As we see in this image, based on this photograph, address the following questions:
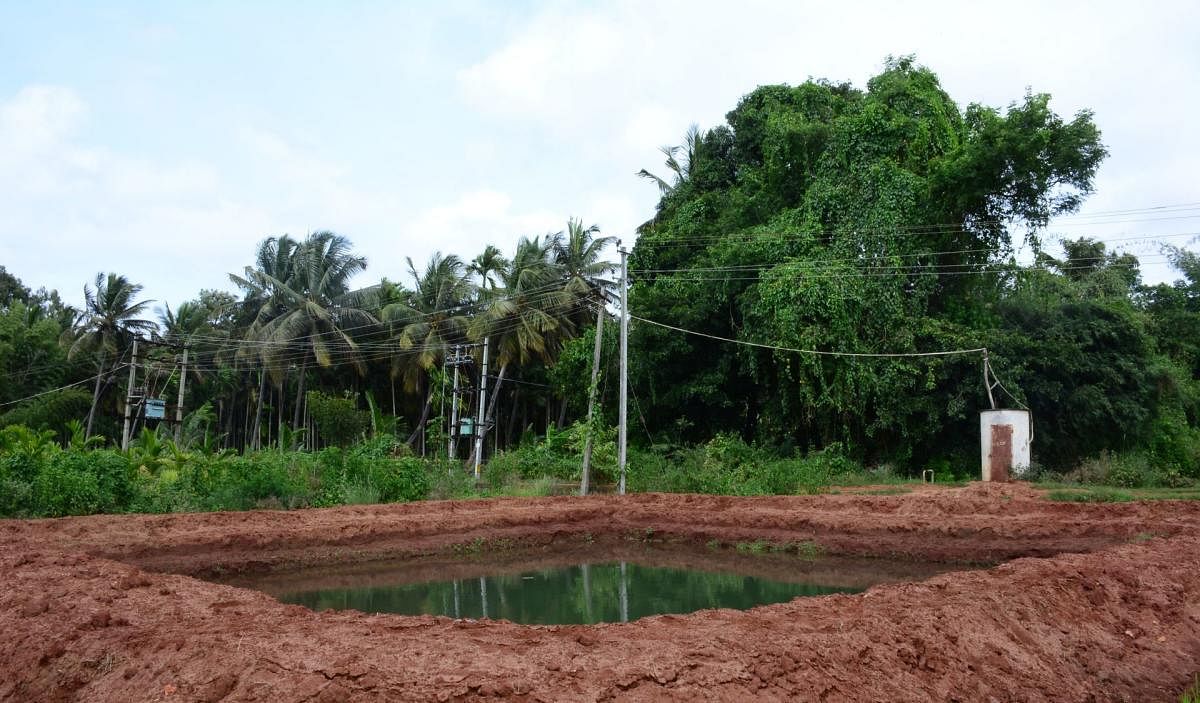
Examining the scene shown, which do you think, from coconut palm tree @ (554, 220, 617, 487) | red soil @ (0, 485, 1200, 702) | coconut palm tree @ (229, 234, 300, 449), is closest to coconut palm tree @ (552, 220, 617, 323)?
coconut palm tree @ (554, 220, 617, 487)

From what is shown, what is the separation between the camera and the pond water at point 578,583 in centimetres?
1005

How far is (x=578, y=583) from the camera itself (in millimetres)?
12016

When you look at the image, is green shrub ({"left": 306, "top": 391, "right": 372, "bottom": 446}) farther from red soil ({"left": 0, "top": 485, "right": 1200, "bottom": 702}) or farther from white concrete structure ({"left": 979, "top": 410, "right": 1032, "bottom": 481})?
white concrete structure ({"left": 979, "top": 410, "right": 1032, "bottom": 481})

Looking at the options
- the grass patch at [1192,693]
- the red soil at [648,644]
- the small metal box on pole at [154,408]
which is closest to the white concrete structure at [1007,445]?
the red soil at [648,644]

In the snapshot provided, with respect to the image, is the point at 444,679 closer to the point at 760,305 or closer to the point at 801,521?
the point at 801,521

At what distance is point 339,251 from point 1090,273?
33126 mm

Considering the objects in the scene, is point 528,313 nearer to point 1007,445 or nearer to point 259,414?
point 259,414

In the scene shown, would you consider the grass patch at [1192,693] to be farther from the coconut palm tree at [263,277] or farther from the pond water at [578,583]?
the coconut palm tree at [263,277]

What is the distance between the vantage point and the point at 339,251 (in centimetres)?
3875

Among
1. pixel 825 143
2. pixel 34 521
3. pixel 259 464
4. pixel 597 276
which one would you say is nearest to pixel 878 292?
pixel 825 143

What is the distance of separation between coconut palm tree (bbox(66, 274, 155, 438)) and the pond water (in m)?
27.9

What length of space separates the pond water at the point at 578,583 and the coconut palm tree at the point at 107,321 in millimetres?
27909

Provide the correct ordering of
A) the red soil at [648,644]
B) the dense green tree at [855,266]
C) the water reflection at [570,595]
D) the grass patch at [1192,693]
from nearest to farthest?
the red soil at [648,644], the grass patch at [1192,693], the water reflection at [570,595], the dense green tree at [855,266]

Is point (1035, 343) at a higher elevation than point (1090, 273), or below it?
below
